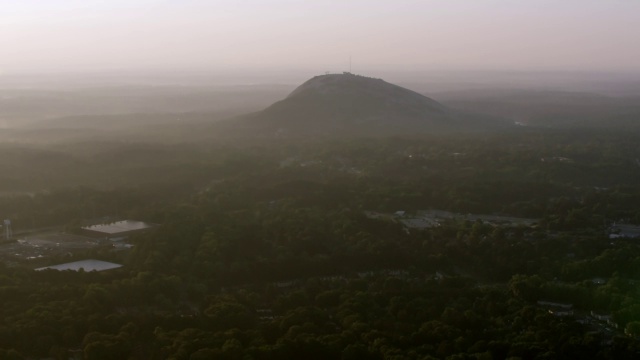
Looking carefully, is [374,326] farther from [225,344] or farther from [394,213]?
[394,213]

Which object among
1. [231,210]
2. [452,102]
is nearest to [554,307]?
[231,210]

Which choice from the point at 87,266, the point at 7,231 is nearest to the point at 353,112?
the point at 7,231

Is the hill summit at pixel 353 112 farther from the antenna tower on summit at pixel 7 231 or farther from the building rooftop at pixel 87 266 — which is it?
the building rooftop at pixel 87 266

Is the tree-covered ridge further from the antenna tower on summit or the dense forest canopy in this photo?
the antenna tower on summit

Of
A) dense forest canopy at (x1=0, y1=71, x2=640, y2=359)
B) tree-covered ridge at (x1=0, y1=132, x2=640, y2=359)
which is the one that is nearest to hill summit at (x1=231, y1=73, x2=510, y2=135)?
dense forest canopy at (x1=0, y1=71, x2=640, y2=359)

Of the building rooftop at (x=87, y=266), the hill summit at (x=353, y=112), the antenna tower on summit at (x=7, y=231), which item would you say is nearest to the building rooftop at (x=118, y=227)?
the antenna tower on summit at (x=7, y=231)

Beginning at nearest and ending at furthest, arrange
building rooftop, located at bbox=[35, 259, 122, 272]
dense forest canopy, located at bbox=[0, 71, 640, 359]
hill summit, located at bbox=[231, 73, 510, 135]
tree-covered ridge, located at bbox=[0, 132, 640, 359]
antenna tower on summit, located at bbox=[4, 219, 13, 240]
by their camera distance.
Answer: tree-covered ridge, located at bbox=[0, 132, 640, 359], dense forest canopy, located at bbox=[0, 71, 640, 359], building rooftop, located at bbox=[35, 259, 122, 272], antenna tower on summit, located at bbox=[4, 219, 13, 240], hill summit, located at bbox=[231, 73, 510, 135]
